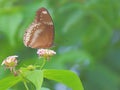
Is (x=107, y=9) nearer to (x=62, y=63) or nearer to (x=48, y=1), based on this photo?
(x=48, y=1)

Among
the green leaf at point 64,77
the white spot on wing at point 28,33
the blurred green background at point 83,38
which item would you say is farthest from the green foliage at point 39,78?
the blurred green background at point 83,38

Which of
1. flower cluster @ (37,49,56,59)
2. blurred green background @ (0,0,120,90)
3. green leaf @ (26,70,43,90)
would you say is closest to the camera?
green leaf @ (26,70,43,90)

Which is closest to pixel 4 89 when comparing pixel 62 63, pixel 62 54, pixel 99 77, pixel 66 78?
pixel 66 78

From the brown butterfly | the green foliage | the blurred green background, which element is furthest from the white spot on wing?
the blurred green background

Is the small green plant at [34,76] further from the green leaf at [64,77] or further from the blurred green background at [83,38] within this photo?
the blurred green background at [83,38]

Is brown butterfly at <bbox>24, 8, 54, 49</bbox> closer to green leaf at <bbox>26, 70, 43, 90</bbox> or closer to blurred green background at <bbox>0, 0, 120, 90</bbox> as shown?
green leaf at <bbox>26, 70, 43, 90</bbox>

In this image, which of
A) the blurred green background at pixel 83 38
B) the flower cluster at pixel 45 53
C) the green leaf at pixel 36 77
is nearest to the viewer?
the green leaf at pixel 36 77
